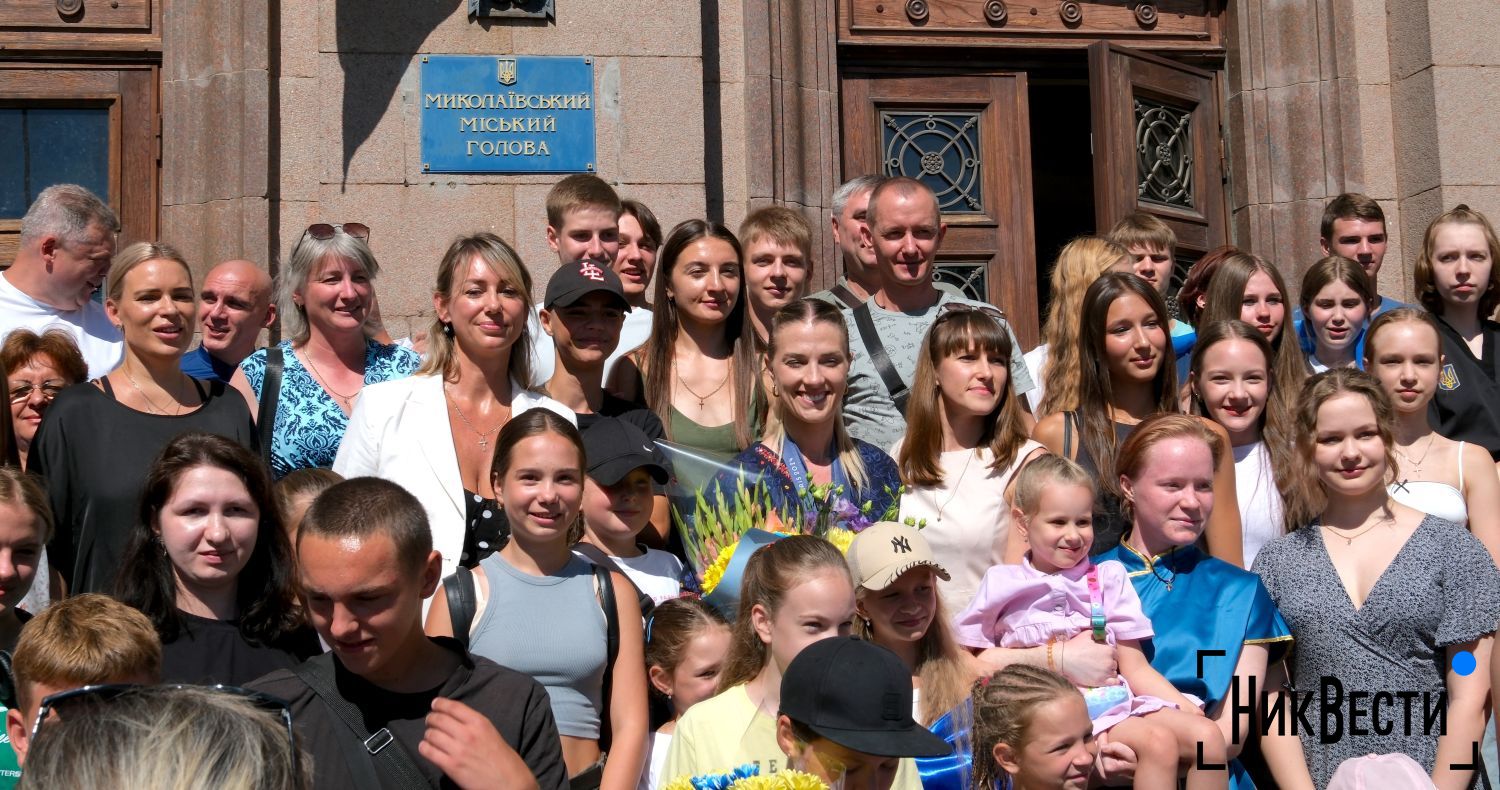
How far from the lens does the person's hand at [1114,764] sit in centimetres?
463

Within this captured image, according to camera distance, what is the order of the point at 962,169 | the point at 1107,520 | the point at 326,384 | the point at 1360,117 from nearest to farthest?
the point at 1107,520, the point at 326,384, the point at 962,169, the point at 1360,117

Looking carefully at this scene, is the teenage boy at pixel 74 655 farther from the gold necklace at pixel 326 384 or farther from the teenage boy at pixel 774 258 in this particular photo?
the teenage boy at pixel 774 258

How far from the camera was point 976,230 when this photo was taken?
364 inches

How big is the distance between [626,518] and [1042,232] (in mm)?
11905

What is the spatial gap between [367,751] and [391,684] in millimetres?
203

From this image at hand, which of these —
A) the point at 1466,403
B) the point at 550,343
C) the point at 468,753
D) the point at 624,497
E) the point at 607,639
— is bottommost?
the point at 468,753

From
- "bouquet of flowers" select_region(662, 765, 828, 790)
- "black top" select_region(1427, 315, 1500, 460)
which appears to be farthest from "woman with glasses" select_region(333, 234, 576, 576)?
"black top" select_region(1427, 315, 1500, 460)

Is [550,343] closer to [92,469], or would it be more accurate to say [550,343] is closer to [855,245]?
[855,245]

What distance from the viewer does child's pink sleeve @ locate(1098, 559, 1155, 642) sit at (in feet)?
16.3

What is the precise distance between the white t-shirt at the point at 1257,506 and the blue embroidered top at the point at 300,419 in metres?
3.06

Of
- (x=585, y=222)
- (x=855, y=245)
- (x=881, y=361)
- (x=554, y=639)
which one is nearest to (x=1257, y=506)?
(x=881, y=361)

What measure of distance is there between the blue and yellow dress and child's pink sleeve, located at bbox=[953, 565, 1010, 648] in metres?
0.45

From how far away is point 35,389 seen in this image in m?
5.54

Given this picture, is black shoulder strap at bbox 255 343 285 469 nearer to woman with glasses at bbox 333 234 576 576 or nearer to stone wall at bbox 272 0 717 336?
woman with glasses at bbox 333 234 576 576
